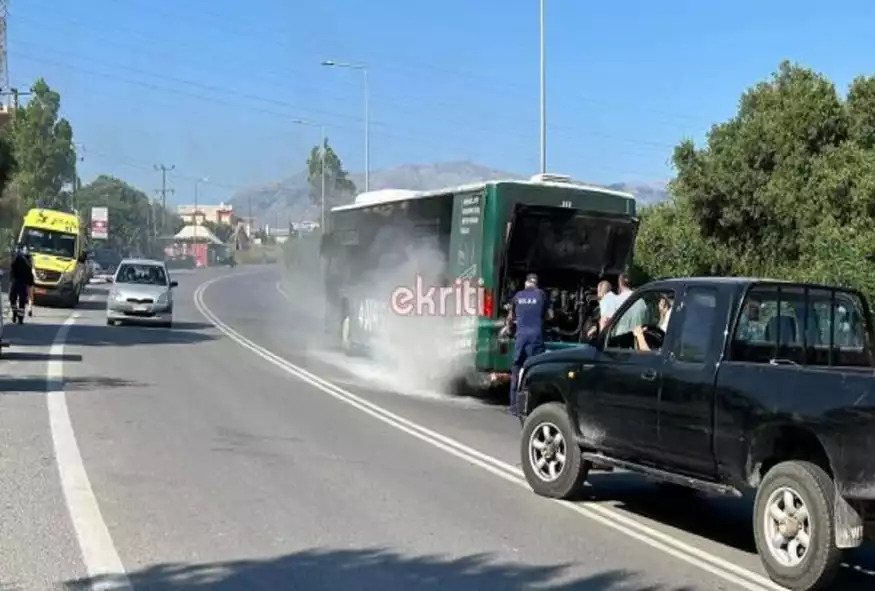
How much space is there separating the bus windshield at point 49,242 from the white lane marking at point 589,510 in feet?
68.6

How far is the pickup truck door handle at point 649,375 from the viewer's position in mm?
7988

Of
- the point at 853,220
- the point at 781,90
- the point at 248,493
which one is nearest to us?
the point at 248,493

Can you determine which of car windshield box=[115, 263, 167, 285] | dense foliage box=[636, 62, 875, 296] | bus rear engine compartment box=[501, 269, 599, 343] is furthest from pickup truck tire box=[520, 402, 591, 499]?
car windshield box=[115, 263, 167, 285]

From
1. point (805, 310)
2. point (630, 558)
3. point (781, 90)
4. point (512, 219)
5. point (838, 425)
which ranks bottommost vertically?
point (630, 558)

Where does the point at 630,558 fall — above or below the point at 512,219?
below

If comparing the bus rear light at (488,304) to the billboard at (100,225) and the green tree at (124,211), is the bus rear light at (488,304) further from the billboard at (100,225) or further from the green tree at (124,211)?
the green tree at (124,211)

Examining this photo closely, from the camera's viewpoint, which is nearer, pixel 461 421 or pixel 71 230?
pixel 461 421

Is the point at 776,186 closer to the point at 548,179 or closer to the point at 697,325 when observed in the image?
the point at 548,179

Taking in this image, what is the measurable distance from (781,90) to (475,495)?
709 inches

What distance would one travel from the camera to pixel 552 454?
30.6ft

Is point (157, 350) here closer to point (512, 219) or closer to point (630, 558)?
point (512, 219)

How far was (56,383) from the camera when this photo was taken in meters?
16.0

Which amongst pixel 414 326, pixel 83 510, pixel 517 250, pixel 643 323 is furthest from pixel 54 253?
pixel 643 323

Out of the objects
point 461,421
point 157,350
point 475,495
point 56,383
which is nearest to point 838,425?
point 475,495
